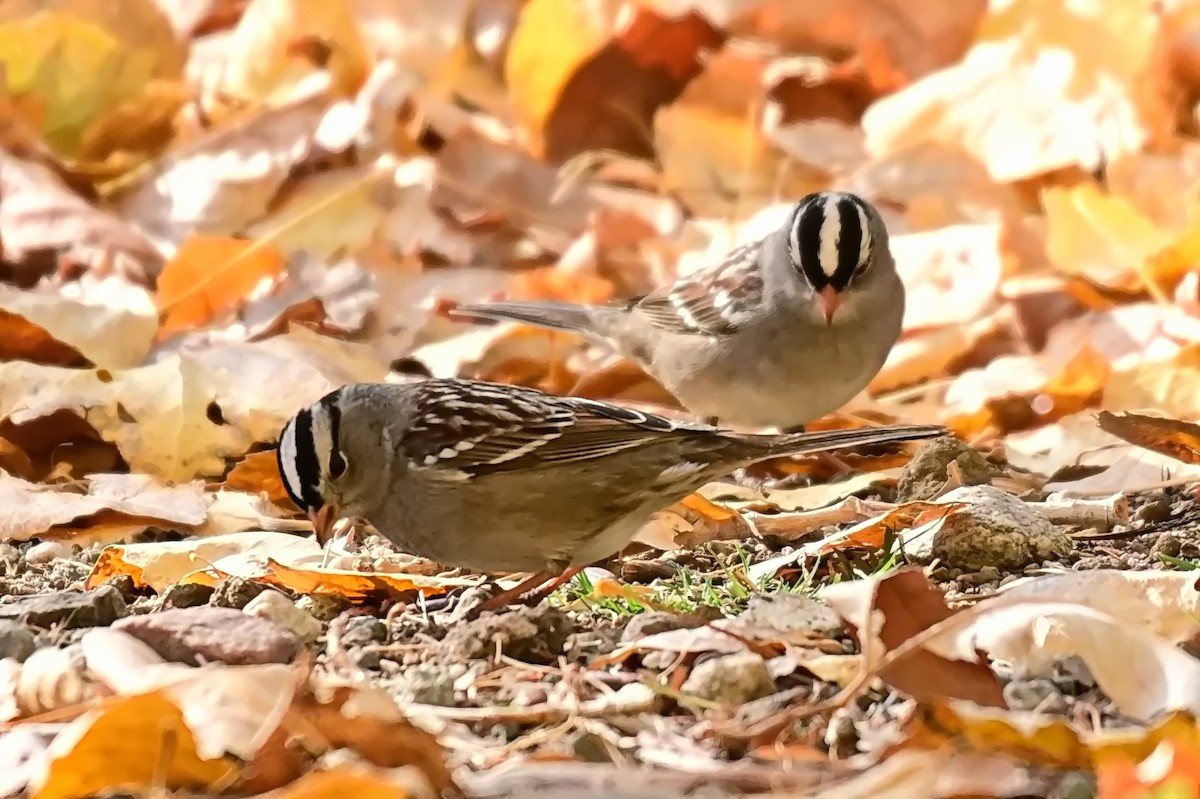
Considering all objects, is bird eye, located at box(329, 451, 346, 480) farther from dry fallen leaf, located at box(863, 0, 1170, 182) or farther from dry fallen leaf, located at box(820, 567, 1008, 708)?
dry fallen leaf, located at box(863, 0, 1170, 182)

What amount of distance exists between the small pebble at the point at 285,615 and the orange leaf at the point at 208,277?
1698 millimetres

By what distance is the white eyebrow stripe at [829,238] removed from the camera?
10.4 ft

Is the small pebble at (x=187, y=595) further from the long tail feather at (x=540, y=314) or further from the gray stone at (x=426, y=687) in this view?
the long tail feather at (x=540, y=314)

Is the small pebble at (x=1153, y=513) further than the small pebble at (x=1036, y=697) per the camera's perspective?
Yes

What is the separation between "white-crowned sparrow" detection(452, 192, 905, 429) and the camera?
10.5 feet

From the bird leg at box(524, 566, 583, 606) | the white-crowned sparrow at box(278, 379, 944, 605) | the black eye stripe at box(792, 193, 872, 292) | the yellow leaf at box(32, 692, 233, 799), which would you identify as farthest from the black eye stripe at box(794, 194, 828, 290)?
the yellow leaf at box(32, 692, 233, 799)

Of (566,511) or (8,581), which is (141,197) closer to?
(8,581)

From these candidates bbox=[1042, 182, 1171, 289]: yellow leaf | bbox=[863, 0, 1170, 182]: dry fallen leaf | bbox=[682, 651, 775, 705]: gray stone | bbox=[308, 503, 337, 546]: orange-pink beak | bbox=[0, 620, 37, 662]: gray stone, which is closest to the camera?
bbox=[682, 651, 775, 705]: gray stone

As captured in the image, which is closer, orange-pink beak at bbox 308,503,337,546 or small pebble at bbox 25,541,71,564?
orange-pink beak at bbox 308,503,337,546

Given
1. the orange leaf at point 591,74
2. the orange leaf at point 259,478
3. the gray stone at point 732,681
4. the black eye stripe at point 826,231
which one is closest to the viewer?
the gray stone at point 732,681

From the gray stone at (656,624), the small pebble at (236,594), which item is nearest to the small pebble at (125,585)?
the small pebble at (236,594)

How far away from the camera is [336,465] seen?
94.5 inches

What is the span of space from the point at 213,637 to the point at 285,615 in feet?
0.65

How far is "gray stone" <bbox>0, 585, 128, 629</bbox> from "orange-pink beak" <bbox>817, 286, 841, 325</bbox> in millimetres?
1626
